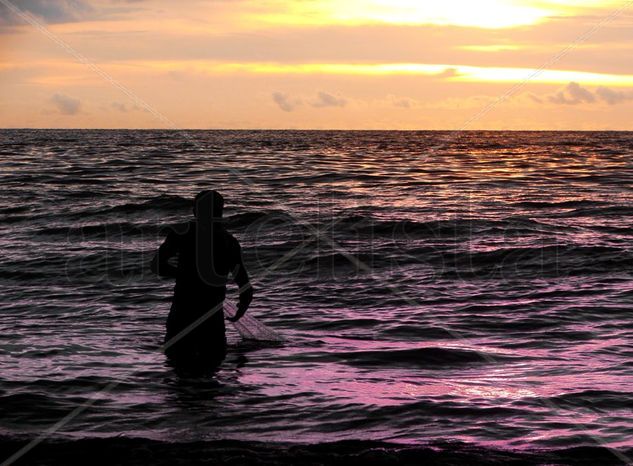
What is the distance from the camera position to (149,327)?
12.6 metres

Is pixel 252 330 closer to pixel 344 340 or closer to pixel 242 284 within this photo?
pixel 344 340

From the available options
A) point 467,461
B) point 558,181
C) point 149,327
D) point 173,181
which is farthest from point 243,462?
point 558,181

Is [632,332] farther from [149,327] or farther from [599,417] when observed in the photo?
[149,327]

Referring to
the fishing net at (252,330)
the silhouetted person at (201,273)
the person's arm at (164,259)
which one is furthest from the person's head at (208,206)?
the fishing net at (252,330)

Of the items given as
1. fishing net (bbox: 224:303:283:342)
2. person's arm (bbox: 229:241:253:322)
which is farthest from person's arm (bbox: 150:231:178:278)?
fishing net (bbox: 224:303:283:342)

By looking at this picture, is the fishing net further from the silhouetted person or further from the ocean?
the silhouetted person

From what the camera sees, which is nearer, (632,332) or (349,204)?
(632,332)

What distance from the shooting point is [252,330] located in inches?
456

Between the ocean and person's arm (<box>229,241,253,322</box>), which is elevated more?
person's arm (<box>229,241,253,322</box>)

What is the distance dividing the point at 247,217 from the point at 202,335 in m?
16.4

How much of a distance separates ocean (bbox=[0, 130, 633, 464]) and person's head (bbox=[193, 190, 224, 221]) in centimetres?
176

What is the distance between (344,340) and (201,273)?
9.70ft

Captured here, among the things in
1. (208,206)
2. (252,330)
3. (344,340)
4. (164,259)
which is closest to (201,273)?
(164,259)

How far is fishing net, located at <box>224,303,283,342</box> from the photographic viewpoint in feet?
37.7
